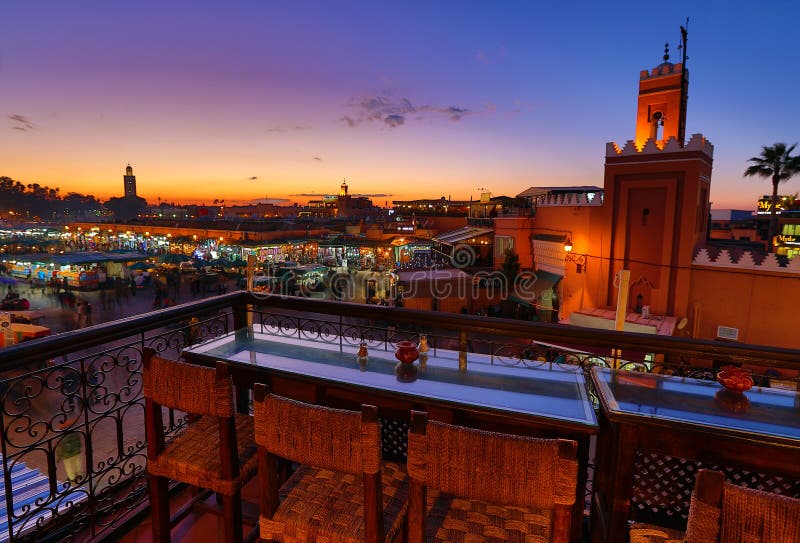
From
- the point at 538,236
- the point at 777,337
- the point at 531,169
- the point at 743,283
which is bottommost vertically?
the point at 777,337

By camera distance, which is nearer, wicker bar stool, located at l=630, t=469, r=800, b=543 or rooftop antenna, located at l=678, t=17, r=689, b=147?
wicker bar stool, located at l=630, t=469, r=800, b=543

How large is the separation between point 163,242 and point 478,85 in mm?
31008

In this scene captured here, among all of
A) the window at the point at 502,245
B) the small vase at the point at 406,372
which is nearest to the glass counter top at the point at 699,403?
the small vase at the point at 406,372

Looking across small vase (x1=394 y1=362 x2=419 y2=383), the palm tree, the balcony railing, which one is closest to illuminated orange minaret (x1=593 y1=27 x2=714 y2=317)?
the palm tree

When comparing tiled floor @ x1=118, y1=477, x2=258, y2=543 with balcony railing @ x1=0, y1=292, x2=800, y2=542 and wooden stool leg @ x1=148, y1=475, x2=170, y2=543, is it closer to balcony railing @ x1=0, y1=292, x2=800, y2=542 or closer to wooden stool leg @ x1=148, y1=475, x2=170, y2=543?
balcony railing @ x1=0, y1=292, x2=800, y2=542

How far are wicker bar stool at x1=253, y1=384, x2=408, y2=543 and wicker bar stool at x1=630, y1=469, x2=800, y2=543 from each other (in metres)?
0.95

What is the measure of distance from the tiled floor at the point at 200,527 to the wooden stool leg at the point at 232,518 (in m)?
0.45

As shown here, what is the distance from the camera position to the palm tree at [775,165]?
1719 centimetres

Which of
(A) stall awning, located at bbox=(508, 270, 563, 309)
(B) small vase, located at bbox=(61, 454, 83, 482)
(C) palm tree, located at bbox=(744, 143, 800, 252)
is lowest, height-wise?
(B) small vase, located at bbox=(61, 454, 83, 482)

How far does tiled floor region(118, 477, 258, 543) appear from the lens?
241cm

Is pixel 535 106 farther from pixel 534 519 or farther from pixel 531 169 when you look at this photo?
pixel 534 519

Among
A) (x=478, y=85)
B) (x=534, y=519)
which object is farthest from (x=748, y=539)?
(x=478, y=85)

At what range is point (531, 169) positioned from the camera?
29.4m

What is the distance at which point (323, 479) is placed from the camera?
6.02ft
